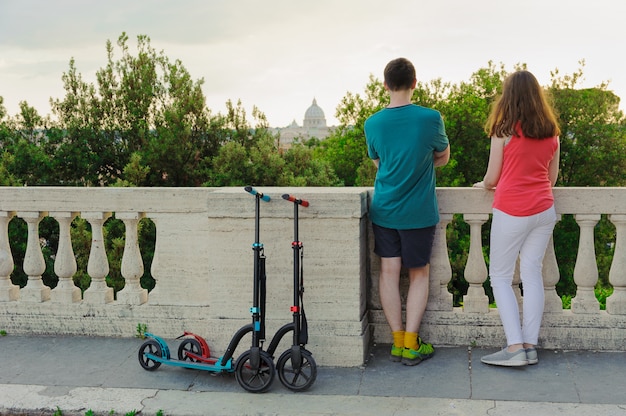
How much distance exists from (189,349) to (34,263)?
159 centimetres

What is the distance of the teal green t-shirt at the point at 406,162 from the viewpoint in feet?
15.3

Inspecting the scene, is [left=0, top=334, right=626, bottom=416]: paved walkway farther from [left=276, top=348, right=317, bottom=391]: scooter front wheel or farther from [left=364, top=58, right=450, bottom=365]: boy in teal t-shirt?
[left=364, top=58, right=450, bottom=365]: boy in teal t-shirt

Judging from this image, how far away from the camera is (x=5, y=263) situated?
5762 millimetres

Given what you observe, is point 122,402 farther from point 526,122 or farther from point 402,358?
point 526,122

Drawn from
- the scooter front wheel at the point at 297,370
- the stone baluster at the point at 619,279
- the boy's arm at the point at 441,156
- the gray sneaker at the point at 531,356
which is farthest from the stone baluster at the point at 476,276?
the scooter front wheel at the point at 297,370

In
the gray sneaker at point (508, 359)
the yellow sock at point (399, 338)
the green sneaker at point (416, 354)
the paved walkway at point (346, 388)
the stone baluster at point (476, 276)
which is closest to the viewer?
the paved walkway at point (346, 388)

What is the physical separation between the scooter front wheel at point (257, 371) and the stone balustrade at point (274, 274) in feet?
1.58

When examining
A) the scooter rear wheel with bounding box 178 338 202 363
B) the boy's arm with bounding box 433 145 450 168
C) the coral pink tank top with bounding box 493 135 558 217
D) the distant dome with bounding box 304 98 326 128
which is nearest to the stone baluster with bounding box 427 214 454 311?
the boy's arm with bounding box 433 145 450 168

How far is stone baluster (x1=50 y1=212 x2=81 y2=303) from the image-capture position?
18.5 feet

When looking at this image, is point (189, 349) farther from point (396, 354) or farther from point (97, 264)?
point (396, 354)

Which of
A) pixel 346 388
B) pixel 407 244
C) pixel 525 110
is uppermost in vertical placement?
pixel 525 110

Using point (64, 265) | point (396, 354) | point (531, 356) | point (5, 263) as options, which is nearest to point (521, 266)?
point (531, 356)

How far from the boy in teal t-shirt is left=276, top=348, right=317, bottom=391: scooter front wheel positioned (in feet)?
2.60

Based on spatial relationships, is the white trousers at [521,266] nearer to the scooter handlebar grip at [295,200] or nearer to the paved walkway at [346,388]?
the paved walkway at [346,388]
